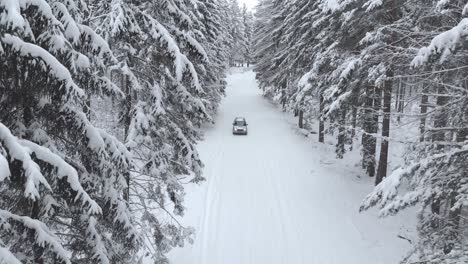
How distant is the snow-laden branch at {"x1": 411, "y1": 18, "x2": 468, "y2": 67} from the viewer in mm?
5301

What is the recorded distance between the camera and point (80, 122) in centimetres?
547

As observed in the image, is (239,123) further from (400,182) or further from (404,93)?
(400,182)

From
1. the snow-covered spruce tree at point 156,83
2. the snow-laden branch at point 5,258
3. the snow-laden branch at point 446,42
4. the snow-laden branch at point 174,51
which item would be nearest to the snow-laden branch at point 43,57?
the snow-laden branch at point 5,258

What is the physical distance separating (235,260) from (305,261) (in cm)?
214

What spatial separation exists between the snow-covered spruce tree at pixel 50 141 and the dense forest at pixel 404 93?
17.0ft

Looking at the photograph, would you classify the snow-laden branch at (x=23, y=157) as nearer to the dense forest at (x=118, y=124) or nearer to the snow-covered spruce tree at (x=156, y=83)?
the dense forest at (x=118, y=124)

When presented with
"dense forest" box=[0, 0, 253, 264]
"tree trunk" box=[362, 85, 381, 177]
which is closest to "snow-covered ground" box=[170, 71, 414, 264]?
"tree trunk" box=[362, 85, 381, 177]

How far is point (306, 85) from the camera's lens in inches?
700

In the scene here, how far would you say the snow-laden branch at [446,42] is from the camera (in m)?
5.30

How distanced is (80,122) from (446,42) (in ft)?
18.4

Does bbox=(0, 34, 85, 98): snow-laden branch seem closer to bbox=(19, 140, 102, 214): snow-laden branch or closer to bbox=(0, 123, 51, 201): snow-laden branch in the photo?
bbox=(19, 140, 102, 214): snow-laden branch

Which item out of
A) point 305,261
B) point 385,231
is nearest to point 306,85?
point 385,231

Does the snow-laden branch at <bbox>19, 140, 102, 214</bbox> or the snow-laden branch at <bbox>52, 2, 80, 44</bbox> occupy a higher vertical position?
the snow-laden branch at <bbox>52, 2, 80, 44</bbox>

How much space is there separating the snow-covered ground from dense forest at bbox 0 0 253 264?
3.18m
